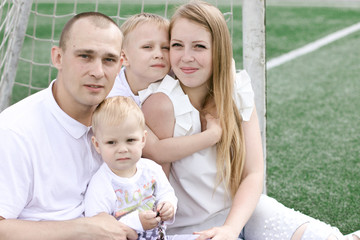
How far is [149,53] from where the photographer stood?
2205 millimetres

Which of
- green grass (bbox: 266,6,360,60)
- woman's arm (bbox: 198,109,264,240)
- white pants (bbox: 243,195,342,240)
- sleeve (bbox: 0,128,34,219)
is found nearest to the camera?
sleeve (bbox: 0,128,34,219)

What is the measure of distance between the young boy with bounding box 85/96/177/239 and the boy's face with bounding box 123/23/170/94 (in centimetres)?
33

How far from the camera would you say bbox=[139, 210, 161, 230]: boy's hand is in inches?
71.9

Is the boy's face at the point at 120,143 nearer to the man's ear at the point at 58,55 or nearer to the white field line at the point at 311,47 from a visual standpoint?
the man's ear at the point at 58,55

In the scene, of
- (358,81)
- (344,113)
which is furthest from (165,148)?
(358,81)

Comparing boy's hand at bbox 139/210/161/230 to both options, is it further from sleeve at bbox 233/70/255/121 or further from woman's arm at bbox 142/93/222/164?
sleeve at bbox 233/70/255/121

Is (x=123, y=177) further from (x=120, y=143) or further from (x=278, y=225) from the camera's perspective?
(x=278, y=225)

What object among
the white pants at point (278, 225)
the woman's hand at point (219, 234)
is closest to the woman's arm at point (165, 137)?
the woman's hand at point (219, 234)

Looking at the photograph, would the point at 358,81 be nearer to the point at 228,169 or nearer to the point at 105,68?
the point at 228,169

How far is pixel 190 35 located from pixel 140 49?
0.84ft

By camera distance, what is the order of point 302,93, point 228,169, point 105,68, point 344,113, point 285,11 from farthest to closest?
point 285,11
point 302,93
point 344,113
point 228,169
point 105,68

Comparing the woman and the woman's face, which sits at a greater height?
the woman's face

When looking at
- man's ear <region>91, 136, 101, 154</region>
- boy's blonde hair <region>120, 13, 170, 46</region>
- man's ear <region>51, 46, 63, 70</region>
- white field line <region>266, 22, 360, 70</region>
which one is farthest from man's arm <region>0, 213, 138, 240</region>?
white field line <region>266, 22, 360, 70</region>

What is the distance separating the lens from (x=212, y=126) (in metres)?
2.14
